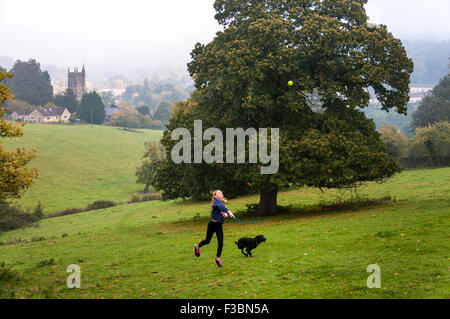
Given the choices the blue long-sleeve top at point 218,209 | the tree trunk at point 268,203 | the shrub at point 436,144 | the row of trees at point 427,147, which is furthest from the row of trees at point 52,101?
the blue long-sleeve top at point 218,209

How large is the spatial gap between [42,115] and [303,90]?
425ft

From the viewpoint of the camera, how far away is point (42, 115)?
458 ft

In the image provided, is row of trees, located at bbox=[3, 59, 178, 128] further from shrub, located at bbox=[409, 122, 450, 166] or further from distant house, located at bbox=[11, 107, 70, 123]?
shrub, located at bbox=[409, 122, 450, 166]

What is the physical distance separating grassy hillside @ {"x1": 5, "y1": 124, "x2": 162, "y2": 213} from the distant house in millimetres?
22037

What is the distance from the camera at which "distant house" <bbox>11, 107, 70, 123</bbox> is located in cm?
13875

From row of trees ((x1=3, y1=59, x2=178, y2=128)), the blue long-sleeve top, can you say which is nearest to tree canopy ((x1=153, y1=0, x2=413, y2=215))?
the blue long-sleeve top

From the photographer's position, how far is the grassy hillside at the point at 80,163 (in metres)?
67.1

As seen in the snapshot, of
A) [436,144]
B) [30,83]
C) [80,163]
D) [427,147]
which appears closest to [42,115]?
[30,83]

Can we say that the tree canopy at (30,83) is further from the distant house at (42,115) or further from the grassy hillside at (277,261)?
the grassy hillside at (277,261)

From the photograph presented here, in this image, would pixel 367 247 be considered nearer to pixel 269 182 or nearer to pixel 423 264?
pixel 423 264

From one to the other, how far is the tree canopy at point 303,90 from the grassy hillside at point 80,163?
38223 mm

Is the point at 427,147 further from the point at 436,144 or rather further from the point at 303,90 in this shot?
the point at 303,90
